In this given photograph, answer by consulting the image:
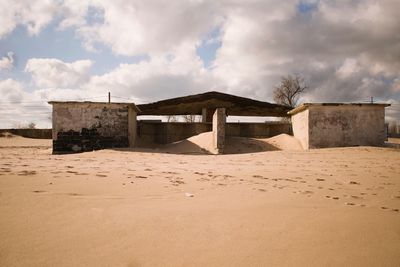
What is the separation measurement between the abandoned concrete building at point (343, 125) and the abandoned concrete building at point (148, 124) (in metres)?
3.63

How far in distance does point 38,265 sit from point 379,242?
2303mm

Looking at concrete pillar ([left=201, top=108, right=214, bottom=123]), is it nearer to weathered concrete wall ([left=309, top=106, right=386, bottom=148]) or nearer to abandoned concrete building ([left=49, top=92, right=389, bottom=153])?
abandoned concrete building ([left=49, top=92, right=389, bottom=153])

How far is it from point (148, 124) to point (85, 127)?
191 inches

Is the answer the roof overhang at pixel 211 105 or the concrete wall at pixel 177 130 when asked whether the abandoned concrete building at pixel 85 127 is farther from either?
the roof overhang at pixel 211 105

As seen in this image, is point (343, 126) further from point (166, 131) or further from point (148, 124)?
point (148, 124)

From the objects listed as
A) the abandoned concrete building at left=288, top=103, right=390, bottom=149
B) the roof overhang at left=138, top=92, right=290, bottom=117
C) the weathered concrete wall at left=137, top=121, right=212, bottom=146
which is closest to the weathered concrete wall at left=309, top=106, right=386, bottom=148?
the abandoned concrete building at left=288, top=103, right=390, bottom=149

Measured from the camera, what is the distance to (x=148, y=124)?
16.6 m

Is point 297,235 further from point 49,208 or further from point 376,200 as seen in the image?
point 49,208

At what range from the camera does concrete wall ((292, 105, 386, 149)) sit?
13227mm

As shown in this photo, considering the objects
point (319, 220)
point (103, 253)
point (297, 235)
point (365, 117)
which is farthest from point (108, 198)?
point (365, 117)

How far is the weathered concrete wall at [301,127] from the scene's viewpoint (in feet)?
44.4

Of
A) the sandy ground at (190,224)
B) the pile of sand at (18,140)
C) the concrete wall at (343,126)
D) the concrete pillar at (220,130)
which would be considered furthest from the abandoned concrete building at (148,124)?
the sandy ground at (190,224)

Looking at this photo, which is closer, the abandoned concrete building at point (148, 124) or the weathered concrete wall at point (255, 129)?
the abandoned concrete building at point (148, 124)

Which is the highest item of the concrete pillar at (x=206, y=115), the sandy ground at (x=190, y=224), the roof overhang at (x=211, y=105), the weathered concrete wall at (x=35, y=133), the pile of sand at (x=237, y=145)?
the roof overhang at (x=211, y=105)
